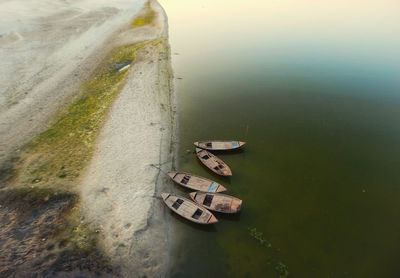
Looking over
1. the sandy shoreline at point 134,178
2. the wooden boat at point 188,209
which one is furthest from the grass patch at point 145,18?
the wooden boat at point 188,209

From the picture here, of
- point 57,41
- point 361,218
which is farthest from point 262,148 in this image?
point 57,41

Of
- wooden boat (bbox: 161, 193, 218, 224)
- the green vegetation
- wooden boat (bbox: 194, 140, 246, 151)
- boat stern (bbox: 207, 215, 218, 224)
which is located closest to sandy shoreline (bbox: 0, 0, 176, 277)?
wooden boat (bbox: 161, 193, 218, 224)

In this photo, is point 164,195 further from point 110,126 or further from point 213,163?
point 110,126

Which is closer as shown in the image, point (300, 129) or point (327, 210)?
point (327, 210)

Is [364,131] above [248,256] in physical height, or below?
above

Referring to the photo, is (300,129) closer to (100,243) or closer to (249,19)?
A: (100,243)

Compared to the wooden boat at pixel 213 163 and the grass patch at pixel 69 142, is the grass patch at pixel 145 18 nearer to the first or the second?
the grass patch at pixel 69 142

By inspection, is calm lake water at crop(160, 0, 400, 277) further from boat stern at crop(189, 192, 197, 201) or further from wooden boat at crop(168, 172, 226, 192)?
boat stern at crop(189, 192, 197, 201)

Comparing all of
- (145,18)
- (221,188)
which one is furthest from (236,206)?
(145,18)
